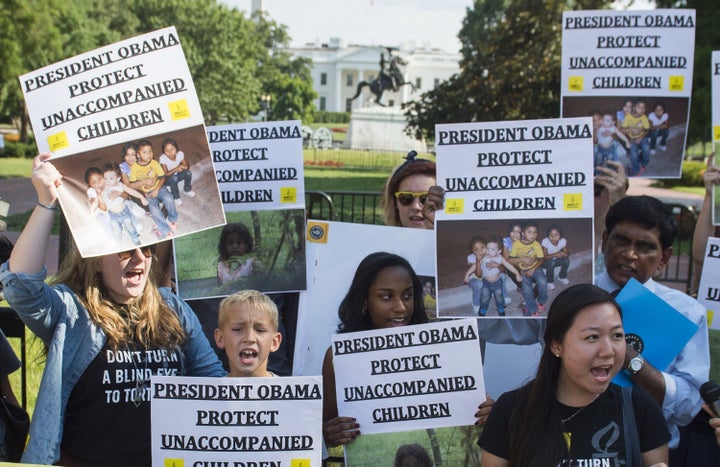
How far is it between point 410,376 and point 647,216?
1266 millimetres

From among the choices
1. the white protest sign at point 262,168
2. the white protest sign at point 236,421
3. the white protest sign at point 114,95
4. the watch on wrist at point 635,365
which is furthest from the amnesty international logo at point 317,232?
the watch on wrist at point 635,365

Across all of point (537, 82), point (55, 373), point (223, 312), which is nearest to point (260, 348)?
point (223, 312)

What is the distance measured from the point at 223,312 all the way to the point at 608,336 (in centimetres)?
145

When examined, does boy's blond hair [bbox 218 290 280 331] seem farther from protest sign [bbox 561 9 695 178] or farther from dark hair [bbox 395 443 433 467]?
protest sign [bbox 561 9 695 178]

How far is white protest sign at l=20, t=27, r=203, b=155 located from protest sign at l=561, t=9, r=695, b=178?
8.29 feet

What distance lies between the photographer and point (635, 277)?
392cm

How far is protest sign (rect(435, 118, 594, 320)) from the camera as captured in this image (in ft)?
13.1

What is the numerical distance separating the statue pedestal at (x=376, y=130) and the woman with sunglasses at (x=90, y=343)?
45341mm

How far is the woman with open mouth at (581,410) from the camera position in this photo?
3119 mm

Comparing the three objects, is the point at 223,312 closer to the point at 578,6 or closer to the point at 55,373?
the point at 55,373

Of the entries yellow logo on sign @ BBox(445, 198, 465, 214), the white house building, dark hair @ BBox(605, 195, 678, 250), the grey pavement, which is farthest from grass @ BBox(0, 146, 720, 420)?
the white house building

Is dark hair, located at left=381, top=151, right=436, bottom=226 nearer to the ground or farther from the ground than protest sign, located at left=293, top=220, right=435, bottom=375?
farther from the ground

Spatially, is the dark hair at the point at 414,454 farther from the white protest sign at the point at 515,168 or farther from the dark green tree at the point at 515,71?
the dark green tree at the point at 515,71

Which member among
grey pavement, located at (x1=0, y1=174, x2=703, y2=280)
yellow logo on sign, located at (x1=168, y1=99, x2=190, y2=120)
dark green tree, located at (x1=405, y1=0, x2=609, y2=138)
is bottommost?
yellow logo on sign, located at (x1=168, y1=99, x2=190, y2=120)
